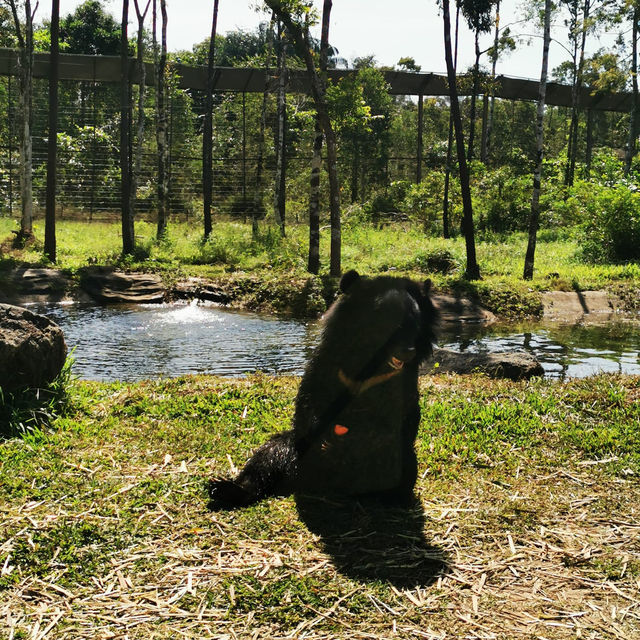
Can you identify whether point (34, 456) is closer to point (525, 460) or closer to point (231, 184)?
point (525, 460)

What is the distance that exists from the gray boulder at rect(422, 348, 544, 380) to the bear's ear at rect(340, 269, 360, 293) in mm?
4270

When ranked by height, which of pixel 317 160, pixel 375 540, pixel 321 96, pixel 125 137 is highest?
pixel 321 96

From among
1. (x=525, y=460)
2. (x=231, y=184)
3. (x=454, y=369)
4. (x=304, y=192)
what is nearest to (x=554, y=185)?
(x=304, y=192)

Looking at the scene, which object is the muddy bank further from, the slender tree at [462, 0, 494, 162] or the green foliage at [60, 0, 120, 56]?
the green foliage at [60, 0, 120, 56]

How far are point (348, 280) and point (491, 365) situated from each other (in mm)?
5129

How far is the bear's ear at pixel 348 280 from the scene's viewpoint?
3771 mm

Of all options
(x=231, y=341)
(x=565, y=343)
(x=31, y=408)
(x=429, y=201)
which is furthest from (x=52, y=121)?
(x=429, y=201)

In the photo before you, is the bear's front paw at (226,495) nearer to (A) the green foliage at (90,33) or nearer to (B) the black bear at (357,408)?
(B) the black bear at (357,408)

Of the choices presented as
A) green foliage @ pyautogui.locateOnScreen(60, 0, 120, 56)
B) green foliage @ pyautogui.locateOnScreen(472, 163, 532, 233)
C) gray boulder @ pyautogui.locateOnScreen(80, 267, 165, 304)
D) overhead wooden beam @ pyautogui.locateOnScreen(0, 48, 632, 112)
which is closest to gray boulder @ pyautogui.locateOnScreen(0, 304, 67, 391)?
gray boulder @ pyautogui.locateOnScreen(80, 267, 165, 304)

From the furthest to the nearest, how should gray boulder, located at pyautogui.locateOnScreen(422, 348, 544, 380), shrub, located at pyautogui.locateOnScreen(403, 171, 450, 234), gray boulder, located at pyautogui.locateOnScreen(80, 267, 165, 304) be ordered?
1. shrub, located at pyautogui.locateOnScreen(403, 171, 450, 234)
2. gray boulder, located at pyautogui.locateOnScreen(80, 267, 165, 304)
3. gray boulder, located at pyautogui.locateOnScreen(422, 348, 544, 380)

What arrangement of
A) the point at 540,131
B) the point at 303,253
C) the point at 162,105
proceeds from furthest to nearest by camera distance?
the point at 162,105, the point at 303,253, the point at 540,131

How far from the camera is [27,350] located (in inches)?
209

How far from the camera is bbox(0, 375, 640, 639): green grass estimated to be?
2723mm

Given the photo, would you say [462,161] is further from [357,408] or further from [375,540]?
[375,540]
